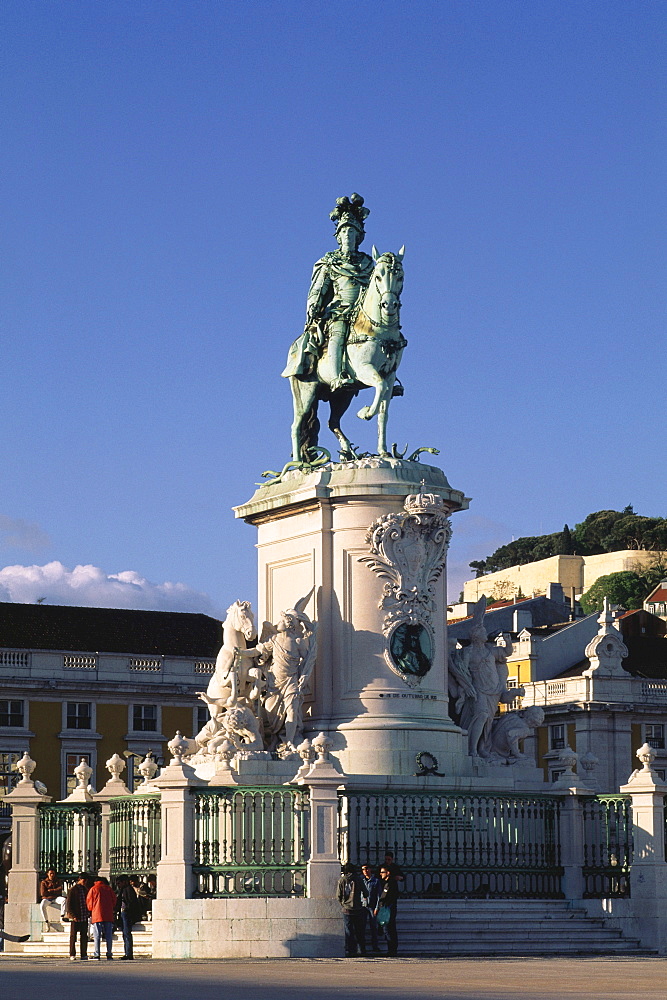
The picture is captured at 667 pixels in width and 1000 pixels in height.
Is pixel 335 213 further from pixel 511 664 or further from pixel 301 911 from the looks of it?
pixel 511 664

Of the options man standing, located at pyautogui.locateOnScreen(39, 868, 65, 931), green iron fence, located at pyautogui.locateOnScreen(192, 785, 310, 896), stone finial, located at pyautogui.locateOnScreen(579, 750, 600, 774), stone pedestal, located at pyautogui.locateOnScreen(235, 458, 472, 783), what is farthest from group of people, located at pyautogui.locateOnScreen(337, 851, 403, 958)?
man standing, located at pyautogui.locateOnScreen(39, 868, 65, 931)

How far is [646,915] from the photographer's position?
30562 mm

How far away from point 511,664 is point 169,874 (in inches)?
2129

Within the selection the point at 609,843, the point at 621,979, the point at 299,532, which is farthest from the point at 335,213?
the point at 621,979

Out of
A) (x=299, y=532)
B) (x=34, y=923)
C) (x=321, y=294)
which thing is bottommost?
(x=34, y=923)

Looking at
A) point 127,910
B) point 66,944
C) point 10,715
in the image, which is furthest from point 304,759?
point 10,715

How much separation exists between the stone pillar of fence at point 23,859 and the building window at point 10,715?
3386 centimetres

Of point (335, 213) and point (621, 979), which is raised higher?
point (335, 213)

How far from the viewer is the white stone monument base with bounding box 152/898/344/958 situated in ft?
90.0

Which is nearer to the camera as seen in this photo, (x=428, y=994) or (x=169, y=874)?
(x=428, y=994)

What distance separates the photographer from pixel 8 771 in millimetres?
68250

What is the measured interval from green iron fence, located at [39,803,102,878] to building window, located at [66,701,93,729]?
34984 mm

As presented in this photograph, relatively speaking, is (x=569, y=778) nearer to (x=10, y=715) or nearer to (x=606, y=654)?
(x=10, y=715)

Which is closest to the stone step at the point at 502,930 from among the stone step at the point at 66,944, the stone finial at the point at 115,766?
the stone step at the point at 66,944
